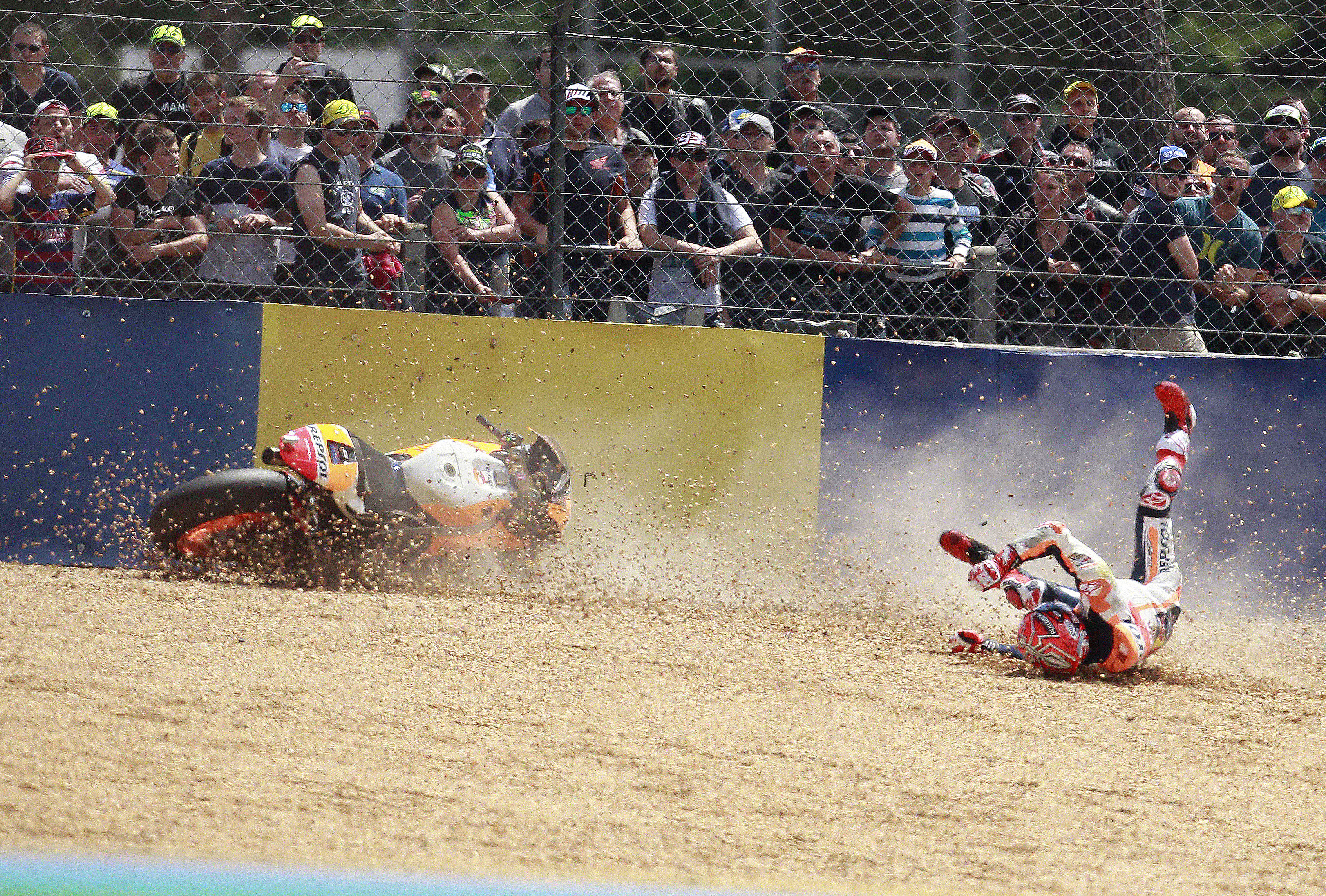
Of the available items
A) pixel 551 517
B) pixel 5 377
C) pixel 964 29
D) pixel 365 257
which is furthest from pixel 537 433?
pixel 964 29

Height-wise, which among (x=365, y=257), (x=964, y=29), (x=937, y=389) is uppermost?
(x=964, y=29)

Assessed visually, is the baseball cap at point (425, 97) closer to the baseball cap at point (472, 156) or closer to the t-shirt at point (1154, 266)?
the baseball cap at point (472, 156)

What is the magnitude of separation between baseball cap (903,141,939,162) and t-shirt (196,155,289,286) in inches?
113

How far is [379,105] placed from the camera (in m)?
5.58

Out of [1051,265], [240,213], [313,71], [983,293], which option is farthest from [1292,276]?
[240,213]

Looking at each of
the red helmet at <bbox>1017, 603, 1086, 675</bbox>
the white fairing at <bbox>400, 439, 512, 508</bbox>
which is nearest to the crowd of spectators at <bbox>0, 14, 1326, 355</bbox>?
the white fairing at <bbox>400, 439, 512, 508</bbox>

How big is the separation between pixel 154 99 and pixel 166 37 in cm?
30

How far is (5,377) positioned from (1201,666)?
16.9ft

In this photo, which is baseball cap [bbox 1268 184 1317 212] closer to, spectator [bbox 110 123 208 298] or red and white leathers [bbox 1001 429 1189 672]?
red and white leathers [bbox 1001 429 1189 672]

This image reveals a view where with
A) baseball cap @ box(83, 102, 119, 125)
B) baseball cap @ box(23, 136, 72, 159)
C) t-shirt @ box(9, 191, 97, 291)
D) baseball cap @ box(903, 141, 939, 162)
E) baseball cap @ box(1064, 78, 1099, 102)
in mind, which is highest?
baseball cap @ box(1064, 78, 1099, 102)

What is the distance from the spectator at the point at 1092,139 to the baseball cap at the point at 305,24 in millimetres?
3426

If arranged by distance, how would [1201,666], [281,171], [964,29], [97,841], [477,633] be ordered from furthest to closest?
[964,29]
[281,171]
[1201,666]
[477,633]
[97,841]

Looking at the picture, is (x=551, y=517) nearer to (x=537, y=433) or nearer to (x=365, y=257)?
(x=537, y=433)

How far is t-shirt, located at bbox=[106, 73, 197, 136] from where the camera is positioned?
231 inches
